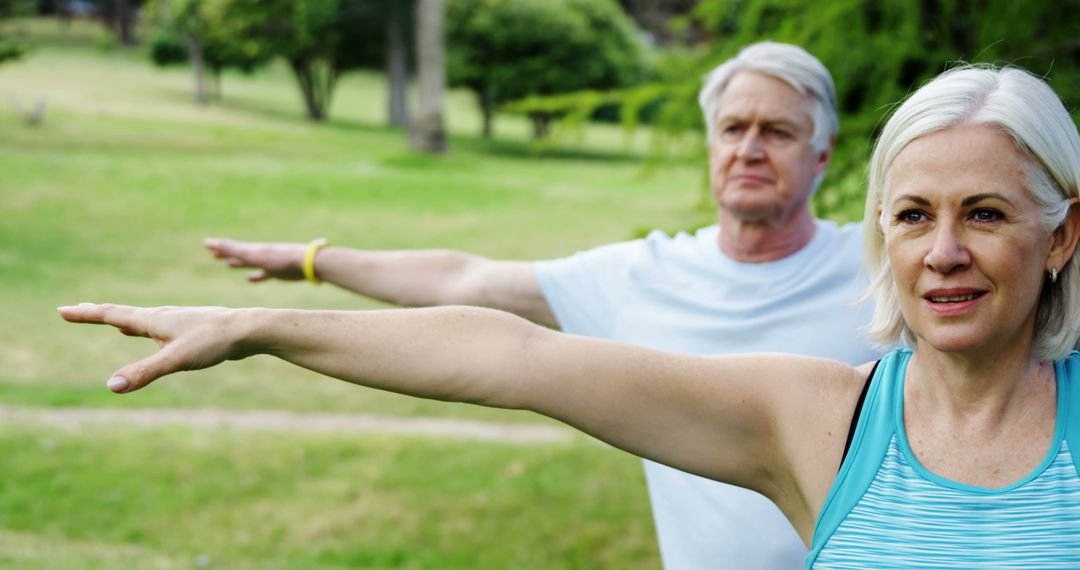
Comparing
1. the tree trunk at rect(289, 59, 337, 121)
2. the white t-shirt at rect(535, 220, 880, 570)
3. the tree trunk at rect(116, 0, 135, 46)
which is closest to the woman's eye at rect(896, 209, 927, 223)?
the white t-shirt at rect(535, 220, 880, 570)

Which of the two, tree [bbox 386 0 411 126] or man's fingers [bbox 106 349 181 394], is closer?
man's fingers [bbox 106 349 181 394]

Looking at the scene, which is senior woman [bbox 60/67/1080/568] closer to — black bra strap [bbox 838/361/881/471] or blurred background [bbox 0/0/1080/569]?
black bra strap [bbox 838/361/881/471]

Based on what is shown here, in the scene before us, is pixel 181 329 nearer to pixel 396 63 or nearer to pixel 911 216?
pixel 911 216

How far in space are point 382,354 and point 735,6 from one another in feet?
13.9

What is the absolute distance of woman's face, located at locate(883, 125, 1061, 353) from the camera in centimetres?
187

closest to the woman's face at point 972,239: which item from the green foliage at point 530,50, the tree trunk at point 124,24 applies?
the green foliage at point 530,50

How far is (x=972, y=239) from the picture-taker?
6.17 feet

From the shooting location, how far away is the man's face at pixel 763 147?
3.32 meters

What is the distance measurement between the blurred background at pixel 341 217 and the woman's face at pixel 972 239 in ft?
4.43

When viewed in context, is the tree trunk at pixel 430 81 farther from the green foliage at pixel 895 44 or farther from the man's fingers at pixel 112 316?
the man's fingers at pixel 112 316

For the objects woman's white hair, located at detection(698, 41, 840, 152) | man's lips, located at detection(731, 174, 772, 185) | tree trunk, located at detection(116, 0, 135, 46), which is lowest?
man's lips, located at detection(731, 174, 772, 185)

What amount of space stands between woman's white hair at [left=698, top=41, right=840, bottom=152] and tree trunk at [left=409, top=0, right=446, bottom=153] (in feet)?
68.8

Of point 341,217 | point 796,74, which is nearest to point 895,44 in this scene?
point 796,74

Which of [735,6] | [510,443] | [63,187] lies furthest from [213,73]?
[735,6]
